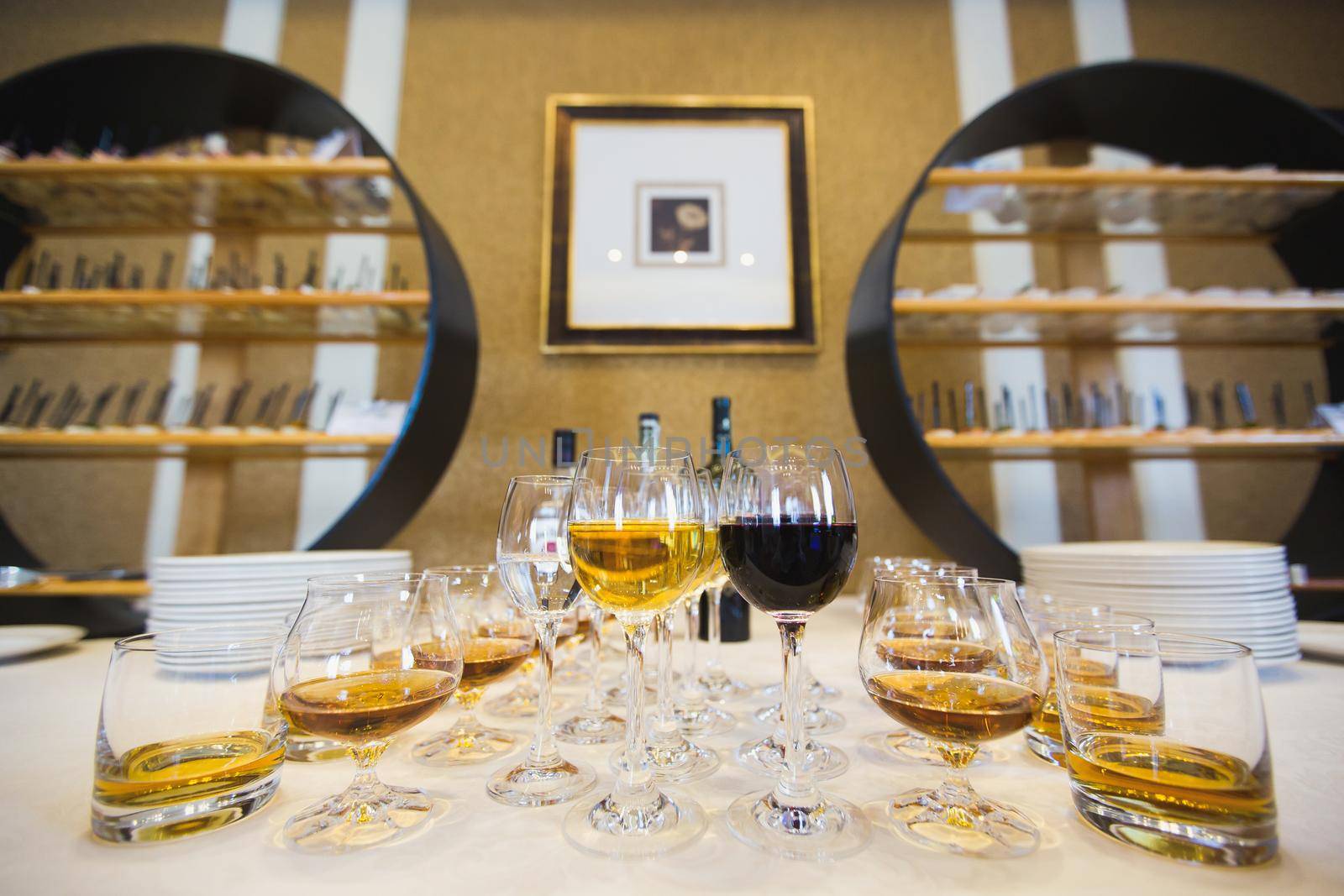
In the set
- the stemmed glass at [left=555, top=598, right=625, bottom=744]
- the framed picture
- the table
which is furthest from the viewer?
the framed picture

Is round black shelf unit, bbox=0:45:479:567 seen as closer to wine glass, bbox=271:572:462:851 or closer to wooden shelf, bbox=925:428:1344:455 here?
wine glass, bbox=271:572:462:851

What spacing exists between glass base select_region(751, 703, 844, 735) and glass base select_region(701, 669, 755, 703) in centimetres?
9

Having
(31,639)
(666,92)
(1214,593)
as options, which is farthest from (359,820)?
(666,92)

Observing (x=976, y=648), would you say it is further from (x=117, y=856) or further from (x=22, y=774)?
(x=22, y=774)

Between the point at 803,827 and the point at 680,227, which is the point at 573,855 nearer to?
the point at 803,827

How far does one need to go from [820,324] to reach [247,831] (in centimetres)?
222

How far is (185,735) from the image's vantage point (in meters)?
0.51

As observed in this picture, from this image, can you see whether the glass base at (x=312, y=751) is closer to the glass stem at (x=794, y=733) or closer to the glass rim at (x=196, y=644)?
the glass rim at (x=196, y=644)

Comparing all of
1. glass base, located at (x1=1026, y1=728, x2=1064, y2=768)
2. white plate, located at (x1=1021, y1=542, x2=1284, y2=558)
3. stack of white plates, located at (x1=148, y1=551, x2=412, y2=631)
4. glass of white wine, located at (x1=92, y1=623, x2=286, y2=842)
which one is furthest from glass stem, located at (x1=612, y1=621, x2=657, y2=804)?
white plate, located at (x1=1021, y1=542, x2=1284, y2=558)

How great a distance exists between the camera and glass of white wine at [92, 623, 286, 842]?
0.46 meters

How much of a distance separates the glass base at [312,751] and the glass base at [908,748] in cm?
63

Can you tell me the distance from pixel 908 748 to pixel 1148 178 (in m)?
2.28

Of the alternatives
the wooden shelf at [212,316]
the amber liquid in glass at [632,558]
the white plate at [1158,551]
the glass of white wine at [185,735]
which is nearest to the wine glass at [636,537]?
the amber liquid in glass at [632,558]

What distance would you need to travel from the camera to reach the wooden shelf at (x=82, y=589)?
1.64 meters
